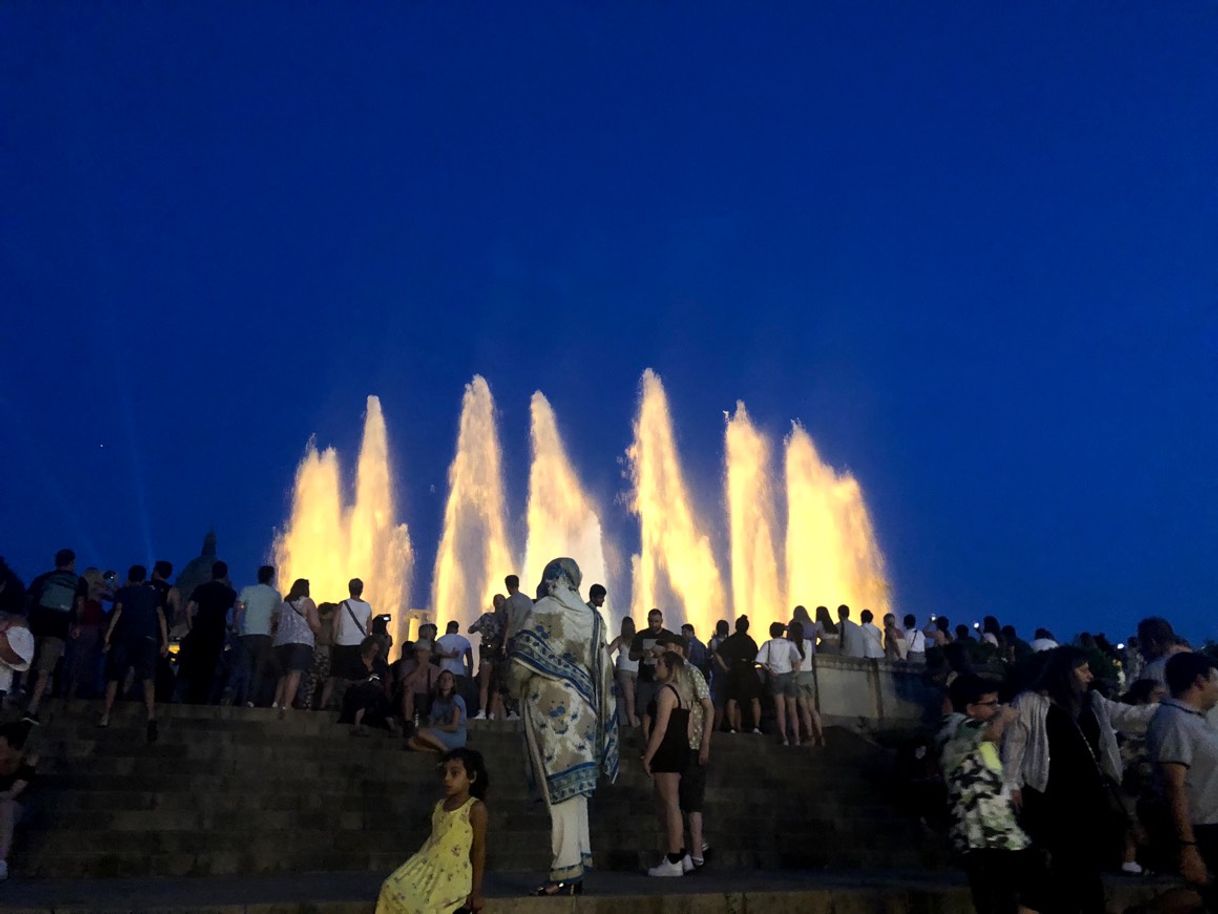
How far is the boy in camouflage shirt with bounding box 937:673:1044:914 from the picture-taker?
5219 mm

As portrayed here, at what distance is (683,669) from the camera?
28.6 feet

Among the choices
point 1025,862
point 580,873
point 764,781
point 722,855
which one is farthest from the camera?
point 764,781

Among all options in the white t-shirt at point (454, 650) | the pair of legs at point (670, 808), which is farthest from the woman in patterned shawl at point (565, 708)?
the white t-shirt at point (454, 650)

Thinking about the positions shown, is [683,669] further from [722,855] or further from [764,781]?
[764,781]

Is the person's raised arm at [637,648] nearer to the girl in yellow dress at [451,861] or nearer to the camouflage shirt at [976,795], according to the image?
the girl in yellow dress at [451,861]

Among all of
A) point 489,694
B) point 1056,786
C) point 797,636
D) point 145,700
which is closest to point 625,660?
point 489,694

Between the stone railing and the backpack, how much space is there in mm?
10726

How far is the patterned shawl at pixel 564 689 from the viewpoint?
22.6 ft

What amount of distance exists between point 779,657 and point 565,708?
784cm

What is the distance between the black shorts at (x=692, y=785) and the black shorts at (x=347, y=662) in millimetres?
5701

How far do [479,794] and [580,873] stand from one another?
1.24 meters

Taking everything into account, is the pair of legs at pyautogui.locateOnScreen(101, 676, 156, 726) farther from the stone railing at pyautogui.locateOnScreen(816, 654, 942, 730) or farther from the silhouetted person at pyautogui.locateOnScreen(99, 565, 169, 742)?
the stone railing at pyautogui.locateOnScreen(816, 654, 942, 730)

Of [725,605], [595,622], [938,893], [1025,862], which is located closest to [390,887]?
[595,622]

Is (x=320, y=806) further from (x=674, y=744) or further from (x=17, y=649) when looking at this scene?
(x=674, y=744)
